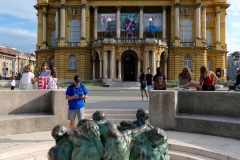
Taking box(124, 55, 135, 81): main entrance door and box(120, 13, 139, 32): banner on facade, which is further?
box(124, 55, 135, 81): main entrance door

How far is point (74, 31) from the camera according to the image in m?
52.3

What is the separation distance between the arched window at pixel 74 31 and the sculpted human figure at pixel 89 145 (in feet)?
164

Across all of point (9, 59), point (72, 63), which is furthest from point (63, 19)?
point (9, 59)

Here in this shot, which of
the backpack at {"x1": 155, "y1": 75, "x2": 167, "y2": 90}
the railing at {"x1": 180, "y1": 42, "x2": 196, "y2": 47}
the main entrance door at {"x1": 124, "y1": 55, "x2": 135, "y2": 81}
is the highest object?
the railing at {"x1": 180, "y1": 42, "x2": 196, "y2": 47}

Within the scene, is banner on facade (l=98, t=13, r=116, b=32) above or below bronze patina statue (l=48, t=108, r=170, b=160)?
above

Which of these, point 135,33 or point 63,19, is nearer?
point 63,19

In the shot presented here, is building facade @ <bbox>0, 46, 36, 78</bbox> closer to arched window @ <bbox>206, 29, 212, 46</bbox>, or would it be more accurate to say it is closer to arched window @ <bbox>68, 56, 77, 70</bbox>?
arched window @ <bbox>68, 56, 77, 70</bbox>

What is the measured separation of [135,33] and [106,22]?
6.11 m

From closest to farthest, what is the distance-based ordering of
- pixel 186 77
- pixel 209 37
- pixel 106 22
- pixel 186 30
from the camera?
pixel 186 77, pixel 106 22, pixel 186 30, pixel 209 37

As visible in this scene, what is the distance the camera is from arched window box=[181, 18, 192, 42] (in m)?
51.4

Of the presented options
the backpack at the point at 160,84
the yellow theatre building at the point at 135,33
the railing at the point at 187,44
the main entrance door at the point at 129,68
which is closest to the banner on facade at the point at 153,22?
the yellow theatre building at the point at 135,33

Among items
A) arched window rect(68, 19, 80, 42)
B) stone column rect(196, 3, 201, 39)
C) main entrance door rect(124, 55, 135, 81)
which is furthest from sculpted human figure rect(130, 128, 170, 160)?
arched window rect(68, 19, 80, 42)

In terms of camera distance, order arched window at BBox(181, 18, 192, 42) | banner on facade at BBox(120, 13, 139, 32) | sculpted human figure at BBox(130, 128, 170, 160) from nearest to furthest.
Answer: sculpted human figure at BBox(130, 128, 170, 160) < banner on facade at BBox(120, 13, 139, 32) < arched window at BBox(181, 18, 192, 42)

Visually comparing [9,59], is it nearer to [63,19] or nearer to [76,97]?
[63,19]
